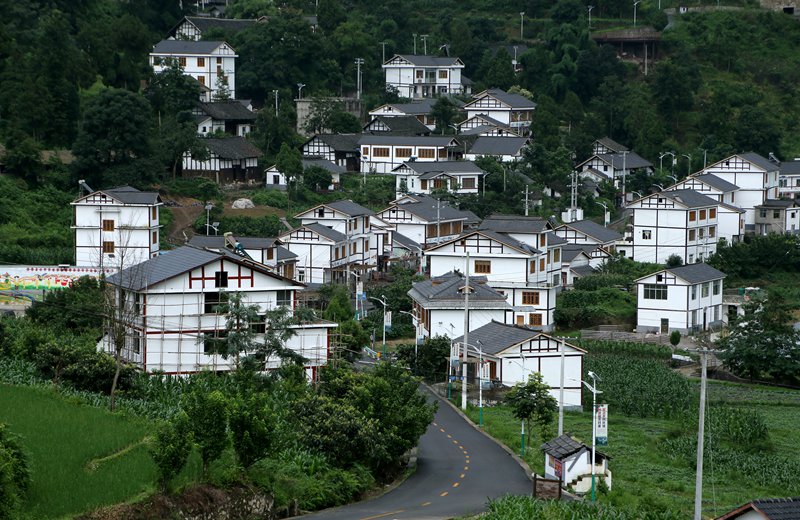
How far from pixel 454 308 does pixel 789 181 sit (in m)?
36.8

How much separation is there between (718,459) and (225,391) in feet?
45.8

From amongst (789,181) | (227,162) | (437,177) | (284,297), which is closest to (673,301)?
(437,177)

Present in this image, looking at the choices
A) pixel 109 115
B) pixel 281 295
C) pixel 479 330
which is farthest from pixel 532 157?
pixel 281 295

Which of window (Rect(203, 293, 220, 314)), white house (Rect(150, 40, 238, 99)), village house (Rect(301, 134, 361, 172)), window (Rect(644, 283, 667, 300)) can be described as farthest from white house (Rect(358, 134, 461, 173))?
window (Rect(203, 293, 220, 314))

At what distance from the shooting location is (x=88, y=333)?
43.6 metres

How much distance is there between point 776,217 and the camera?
7850 cm

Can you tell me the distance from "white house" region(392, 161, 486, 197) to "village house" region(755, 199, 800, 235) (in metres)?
14.6

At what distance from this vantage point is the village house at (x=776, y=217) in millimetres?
78375

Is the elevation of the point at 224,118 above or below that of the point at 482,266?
above

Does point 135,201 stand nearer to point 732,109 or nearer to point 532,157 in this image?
point 532,157

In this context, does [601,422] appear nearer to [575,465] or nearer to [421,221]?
[575,465]

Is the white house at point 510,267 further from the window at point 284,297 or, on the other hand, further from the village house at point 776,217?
the village house at point 776,217

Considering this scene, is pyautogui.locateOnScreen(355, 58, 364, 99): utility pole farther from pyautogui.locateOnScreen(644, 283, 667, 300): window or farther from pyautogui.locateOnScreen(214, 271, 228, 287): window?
pyautogui.locateOnScreen(214, 271, 228, 287): window

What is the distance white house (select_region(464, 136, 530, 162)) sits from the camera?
270ft
